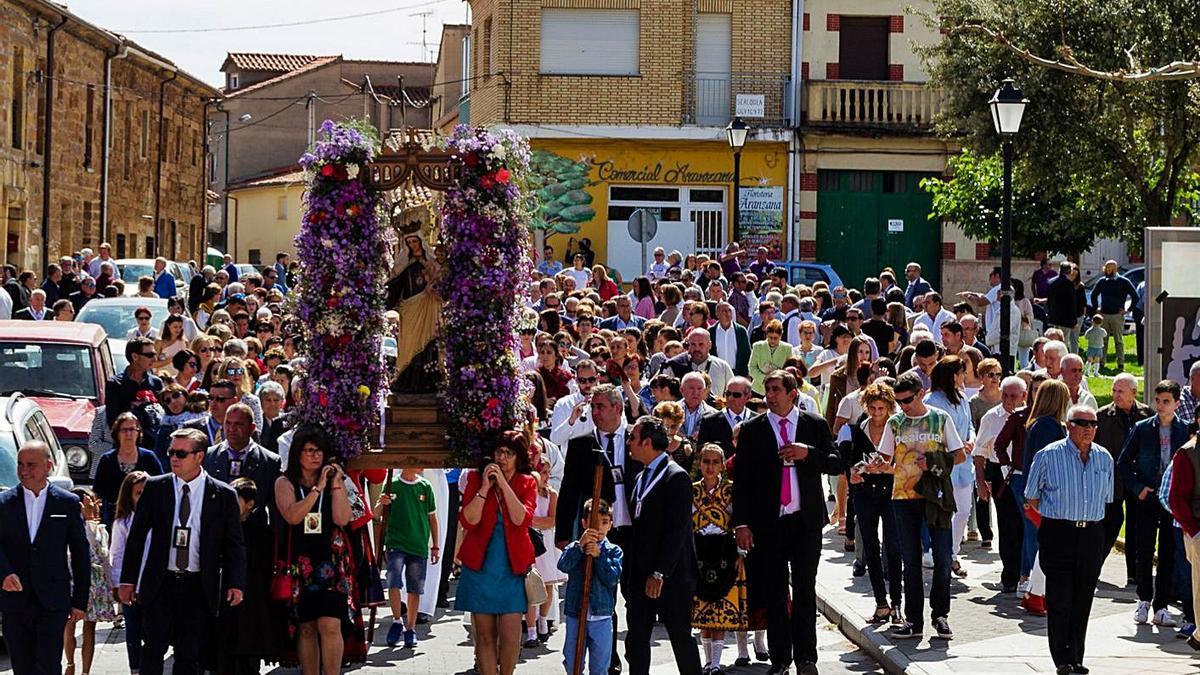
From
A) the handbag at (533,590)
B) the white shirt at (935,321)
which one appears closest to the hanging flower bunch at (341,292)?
the handbag at (533,590)

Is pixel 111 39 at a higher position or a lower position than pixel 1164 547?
higher

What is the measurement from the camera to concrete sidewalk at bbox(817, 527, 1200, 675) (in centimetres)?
1219

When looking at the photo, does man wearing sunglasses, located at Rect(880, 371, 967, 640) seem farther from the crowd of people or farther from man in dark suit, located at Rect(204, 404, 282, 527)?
man in dark suit, located at Rect(204, 404, 282, 527)

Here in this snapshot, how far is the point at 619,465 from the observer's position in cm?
1150

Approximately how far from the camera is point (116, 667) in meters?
12.4

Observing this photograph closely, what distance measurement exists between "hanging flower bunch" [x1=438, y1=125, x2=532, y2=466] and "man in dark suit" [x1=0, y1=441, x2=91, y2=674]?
304 cm

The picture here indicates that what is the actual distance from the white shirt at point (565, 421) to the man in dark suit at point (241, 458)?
115 inches

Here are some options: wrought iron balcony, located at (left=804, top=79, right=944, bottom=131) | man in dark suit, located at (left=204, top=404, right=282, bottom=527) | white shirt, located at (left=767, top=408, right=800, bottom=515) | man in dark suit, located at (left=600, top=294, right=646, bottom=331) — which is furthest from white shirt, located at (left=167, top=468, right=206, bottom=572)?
wrought iron balcony, located at (left=804, top=79, right=944, bottom=131)

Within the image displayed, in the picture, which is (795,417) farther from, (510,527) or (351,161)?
(351,161)

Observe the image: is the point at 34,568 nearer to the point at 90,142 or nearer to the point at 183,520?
the point at 183,520

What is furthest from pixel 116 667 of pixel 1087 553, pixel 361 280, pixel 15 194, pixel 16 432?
pixel 15 194

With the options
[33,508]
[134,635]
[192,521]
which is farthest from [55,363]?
[192,521]

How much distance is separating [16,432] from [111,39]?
3335cm

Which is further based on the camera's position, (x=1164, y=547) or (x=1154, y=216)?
(x=1154, y=216)
